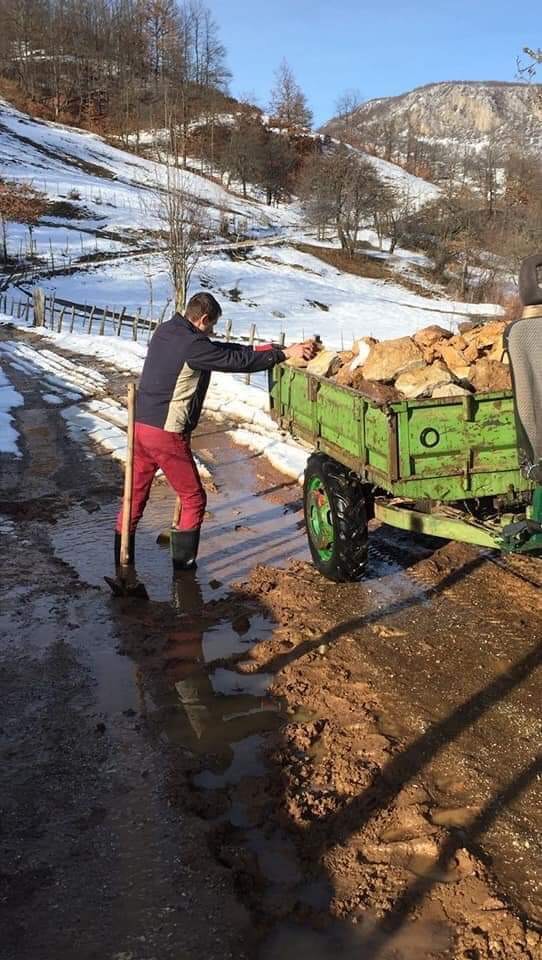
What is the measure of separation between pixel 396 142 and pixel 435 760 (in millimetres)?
110496

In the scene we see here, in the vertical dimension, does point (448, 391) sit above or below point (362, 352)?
below

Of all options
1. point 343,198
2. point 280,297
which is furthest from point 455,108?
point 280,297

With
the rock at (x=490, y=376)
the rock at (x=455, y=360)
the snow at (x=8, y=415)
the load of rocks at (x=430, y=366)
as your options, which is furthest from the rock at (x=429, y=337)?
the snow at (x=8, y=415)

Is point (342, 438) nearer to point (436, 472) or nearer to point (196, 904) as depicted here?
point (436, 472)

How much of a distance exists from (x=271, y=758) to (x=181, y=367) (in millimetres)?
2774

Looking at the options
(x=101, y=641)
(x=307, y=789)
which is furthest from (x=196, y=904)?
(x=101, y=641)

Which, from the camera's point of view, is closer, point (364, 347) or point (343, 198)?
point (364, 347)

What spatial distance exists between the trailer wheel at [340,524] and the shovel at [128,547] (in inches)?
51.5

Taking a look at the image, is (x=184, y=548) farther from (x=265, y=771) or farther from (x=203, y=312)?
(x=265, y=771)

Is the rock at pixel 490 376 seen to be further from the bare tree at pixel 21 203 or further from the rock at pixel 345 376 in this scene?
the bare tree at pixel 21 203

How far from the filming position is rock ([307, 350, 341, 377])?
19.8ft

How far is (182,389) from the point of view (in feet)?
17.3

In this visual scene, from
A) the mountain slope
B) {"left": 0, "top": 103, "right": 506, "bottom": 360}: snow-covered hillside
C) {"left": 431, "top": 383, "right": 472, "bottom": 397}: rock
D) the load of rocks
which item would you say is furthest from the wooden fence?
the mountain slope

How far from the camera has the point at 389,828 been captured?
2.88 meters
